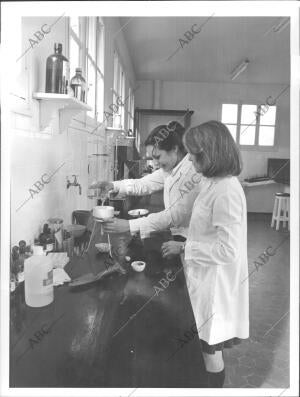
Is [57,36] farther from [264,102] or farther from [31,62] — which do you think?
[264,102]

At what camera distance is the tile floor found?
187 cm

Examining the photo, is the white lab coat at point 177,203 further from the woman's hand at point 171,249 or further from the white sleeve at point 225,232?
the white sleeve at point 225,232

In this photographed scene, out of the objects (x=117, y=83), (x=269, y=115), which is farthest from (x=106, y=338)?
(x=269, y=115)

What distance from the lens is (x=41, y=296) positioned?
1006 mm

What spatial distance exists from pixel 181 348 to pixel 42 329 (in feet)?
1.26

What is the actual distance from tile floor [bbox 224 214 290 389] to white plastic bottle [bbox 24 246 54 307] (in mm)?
761

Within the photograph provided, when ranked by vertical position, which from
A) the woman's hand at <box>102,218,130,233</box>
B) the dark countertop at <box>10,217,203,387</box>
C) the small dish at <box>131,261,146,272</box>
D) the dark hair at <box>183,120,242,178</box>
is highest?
the dark hair at <box>183,120,242,178</box>

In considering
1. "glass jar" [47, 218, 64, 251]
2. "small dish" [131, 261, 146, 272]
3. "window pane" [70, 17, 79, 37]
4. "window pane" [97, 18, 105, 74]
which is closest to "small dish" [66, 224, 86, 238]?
"glass jar" [47, 218, 64, 251]

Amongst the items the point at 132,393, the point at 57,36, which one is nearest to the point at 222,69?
the point at 57,36

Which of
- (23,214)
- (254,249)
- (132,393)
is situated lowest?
(254,249)

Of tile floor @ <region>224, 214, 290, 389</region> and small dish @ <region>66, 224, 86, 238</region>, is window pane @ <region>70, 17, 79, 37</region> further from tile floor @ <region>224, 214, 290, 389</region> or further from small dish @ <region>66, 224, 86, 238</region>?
tile floor @ <region>224, 214, 290, 389</region>

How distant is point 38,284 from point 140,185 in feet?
5.56

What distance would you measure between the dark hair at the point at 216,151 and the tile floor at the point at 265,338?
734mm

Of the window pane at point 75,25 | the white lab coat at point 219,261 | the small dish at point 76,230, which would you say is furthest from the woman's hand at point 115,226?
the window pane at point 75,25
